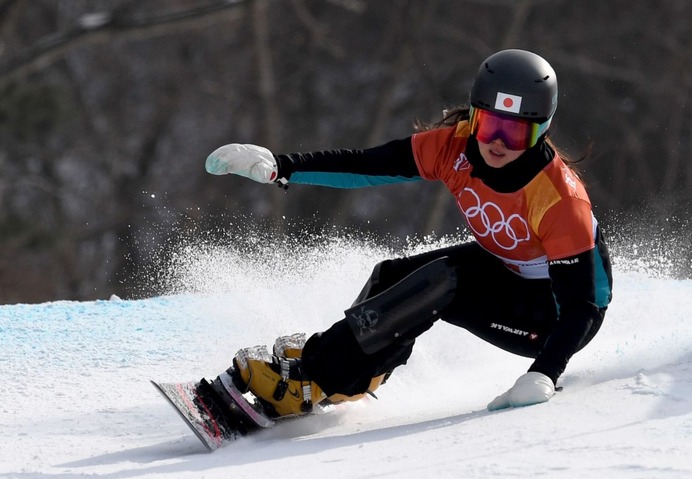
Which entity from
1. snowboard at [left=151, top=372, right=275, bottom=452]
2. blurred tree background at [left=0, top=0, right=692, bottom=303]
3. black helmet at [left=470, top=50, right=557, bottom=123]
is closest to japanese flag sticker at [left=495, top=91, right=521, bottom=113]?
black helmet at [left=470, top=50, right=557, bottom=123]

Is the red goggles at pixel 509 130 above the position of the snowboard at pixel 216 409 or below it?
above

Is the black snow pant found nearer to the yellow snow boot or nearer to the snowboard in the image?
the yellow snow boot

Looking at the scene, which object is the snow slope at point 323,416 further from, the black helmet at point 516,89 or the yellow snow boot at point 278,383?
the black helmet at point 516,89

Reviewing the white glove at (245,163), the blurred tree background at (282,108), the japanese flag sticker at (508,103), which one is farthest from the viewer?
the blurred tree background at (282,108)

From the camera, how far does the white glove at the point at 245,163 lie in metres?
3.49

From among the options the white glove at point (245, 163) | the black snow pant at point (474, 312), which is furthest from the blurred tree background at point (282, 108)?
the black snow pant at point (474, 312)

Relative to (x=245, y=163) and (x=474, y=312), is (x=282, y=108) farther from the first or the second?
(x=474, y=312)

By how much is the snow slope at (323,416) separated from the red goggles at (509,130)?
0.69m

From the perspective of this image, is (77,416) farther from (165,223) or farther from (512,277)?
(165,223)

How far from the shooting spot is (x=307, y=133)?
1792 cm

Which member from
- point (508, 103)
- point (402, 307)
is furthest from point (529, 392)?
point (508, 103)

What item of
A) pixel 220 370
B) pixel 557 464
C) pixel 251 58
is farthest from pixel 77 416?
pixel 251 58

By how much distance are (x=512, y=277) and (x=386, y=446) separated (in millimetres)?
876

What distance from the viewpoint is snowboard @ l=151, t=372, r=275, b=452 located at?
307 cm
